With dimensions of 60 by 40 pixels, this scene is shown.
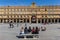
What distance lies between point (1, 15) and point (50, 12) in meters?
23.2

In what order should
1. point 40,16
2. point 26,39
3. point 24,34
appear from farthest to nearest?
point 40,16 → point 24,34 → point 26,39

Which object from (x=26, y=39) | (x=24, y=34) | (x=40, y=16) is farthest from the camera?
(x=40, y=16)

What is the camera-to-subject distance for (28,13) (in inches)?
4176

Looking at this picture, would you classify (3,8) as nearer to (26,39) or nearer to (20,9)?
(20,9)

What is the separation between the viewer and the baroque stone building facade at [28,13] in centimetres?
10488

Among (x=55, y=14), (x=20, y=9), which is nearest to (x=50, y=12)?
(x=55, y=14)

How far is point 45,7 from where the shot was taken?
10775cm

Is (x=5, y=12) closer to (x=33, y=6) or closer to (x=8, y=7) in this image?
(x=8, y=7)

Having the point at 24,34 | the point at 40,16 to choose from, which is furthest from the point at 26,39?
the point at 40,16

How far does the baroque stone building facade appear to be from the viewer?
105 metres

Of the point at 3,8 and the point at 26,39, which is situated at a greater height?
the point at 3,8

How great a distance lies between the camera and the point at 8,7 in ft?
356

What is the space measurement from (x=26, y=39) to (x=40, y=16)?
85005mm

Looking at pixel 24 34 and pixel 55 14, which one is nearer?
pixel 24 34
